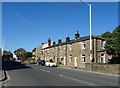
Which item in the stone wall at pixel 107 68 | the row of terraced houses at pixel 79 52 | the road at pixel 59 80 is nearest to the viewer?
the road at pixel 59 80

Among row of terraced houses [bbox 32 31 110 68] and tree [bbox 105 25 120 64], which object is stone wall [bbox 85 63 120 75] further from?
row of terraced houses [bbox 32 31 110 68]

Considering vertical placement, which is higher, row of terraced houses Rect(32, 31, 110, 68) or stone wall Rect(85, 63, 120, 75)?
row of terraced houses Rect(32, 31, 110, 68)

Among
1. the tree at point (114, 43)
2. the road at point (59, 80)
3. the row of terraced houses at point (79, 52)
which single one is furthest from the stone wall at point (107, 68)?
the row of terraced houses at point (79, 52)

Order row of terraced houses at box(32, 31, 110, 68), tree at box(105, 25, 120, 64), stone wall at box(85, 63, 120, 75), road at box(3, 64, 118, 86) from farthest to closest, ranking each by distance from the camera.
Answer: row of terraced houses at box(32, 31, 110, 68)
tree at box(105, 25, 120, 64)
stone wall at box(85, 63, 120, 75)
road at box(3, 64, 118, 86)

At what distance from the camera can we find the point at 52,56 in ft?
187

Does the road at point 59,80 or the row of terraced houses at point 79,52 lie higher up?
the row of terraced houses at point 79,52

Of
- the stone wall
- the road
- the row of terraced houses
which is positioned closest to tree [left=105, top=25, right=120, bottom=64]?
the stone wall

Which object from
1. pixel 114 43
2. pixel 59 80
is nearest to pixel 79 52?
pixel 114 43

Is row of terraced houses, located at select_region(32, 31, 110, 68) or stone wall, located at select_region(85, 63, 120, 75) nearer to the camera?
stone wall, located at select_region(85, 63, 120, 75)

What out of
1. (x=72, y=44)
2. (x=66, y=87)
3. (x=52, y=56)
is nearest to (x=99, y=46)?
(x=72, y=44)

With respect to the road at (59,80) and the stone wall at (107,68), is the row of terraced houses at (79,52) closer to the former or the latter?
the stone wall at (107,68)

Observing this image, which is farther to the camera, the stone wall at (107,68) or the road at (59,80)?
the stone wall at (107,68)

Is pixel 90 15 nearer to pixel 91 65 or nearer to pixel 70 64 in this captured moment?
pixel 91 65

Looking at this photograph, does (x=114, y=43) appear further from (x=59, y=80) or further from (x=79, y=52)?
(x=79, y=52)
